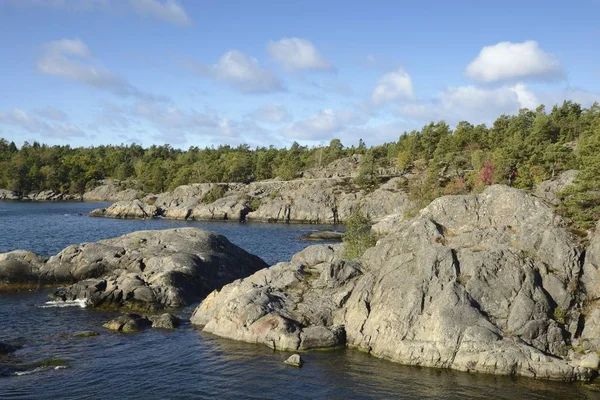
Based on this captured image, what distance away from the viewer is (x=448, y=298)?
4316cm

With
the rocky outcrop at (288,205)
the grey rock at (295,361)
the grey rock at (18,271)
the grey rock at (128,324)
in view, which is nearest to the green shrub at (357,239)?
→ the grey rock at (295,361)

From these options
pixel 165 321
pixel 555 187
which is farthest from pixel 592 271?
pixel 165 321

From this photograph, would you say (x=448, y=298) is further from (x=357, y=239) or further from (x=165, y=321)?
(x=165, y=321)

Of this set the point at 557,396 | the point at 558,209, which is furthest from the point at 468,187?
the point at 557,396

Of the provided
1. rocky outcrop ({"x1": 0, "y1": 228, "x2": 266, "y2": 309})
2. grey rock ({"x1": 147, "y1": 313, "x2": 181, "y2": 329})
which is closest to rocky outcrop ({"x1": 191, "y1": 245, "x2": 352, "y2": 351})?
grey rock ({"x1": 147, "y1": 313, "x2": 181, "y2": 329})

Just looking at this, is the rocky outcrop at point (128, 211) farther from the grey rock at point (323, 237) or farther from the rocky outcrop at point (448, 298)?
the rocky outcrop at point (448, 298)

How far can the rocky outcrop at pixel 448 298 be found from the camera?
40.7 metres

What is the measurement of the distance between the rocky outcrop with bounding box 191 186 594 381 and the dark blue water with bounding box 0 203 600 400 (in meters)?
1.61

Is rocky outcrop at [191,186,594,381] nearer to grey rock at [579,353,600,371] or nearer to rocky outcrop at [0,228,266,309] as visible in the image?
grey rock at [579,353,600,371]

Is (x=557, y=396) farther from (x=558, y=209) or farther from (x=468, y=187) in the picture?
(x=468, y=187)

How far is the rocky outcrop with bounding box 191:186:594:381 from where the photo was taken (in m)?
40.7

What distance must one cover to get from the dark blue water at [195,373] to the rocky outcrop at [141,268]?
6295mm

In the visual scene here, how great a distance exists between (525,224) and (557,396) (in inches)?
708

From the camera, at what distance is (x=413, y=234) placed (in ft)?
167
